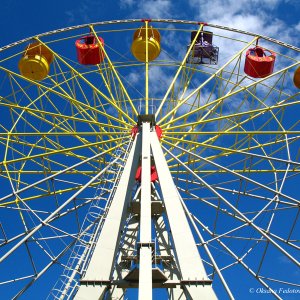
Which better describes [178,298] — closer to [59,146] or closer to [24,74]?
[59,146]

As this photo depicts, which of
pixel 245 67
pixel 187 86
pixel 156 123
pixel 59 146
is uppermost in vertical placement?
pixel 245 67

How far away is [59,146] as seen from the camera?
17516 millimetres

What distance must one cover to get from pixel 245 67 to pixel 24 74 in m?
9.14

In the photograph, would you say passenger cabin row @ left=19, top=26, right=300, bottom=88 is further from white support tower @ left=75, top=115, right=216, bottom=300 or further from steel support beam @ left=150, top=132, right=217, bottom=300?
steel support beam @ left=150, top=132, right=217, bottom=300

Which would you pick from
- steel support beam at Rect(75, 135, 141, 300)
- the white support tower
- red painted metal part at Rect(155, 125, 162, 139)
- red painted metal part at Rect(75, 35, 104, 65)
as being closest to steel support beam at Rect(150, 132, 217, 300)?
the white support tower

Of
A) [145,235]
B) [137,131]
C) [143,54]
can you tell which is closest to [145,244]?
[145,235]

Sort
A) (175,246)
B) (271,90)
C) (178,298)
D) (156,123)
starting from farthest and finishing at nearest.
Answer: (271,90) < (156,123) < (178,298) < (175,246)

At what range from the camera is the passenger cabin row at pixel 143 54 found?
17641 millimetres

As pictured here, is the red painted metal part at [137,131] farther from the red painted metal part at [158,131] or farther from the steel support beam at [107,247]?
the steel support beam at [107,247]

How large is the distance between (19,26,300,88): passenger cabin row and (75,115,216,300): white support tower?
5029mm

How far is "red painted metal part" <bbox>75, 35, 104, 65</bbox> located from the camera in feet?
62.1

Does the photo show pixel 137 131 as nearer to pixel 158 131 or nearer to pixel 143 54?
pixel 158 131

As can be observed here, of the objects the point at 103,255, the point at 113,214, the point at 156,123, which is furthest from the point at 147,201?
the point at 156,123

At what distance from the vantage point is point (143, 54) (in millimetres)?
18031
